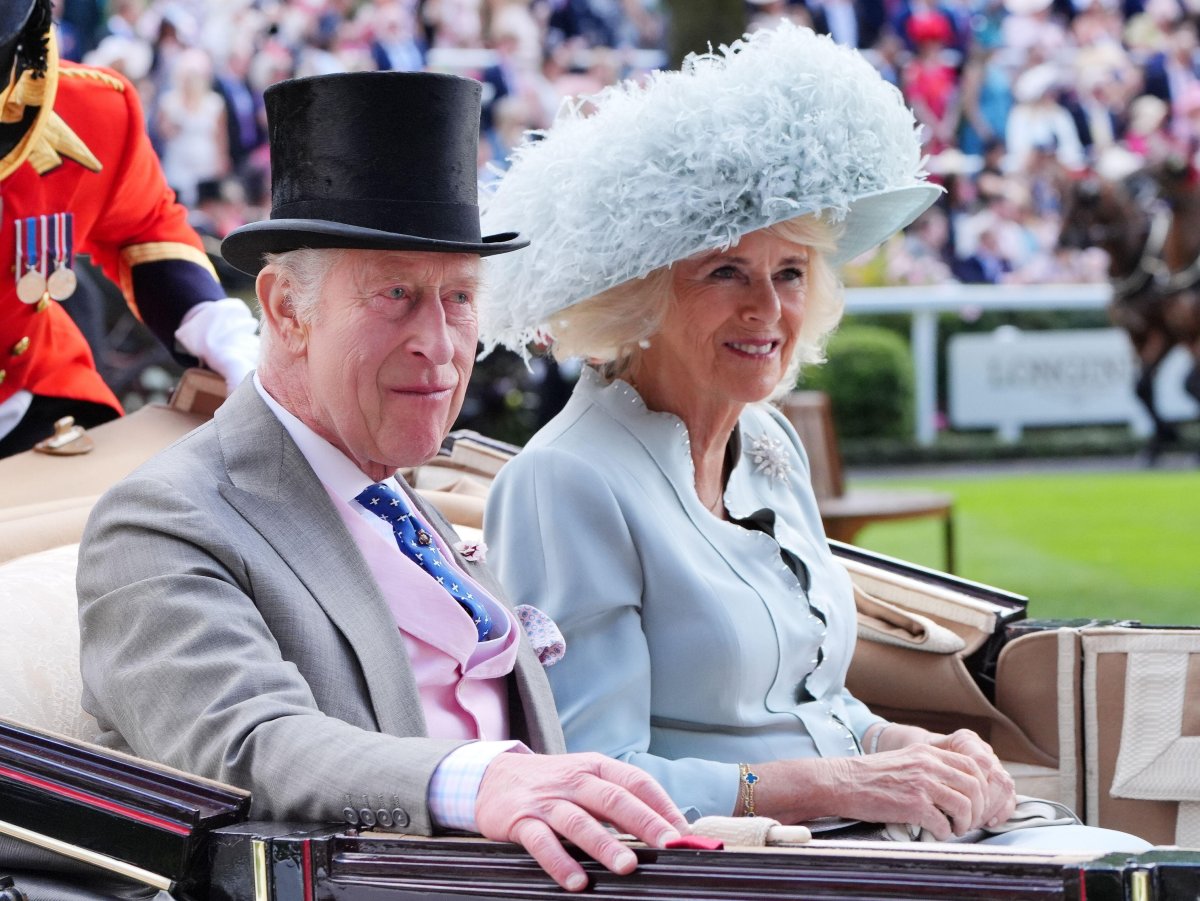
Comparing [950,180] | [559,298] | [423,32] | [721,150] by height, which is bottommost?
[559,298]

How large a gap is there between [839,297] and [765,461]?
299mm

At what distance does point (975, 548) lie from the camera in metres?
8.52

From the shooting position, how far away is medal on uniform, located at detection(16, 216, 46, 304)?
2658 mm

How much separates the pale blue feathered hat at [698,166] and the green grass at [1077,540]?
14.8 feet

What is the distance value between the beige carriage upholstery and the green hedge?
8401mm

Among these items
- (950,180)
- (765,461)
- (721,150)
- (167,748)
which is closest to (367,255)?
(167,748)

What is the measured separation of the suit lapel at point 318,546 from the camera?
64.8 inches

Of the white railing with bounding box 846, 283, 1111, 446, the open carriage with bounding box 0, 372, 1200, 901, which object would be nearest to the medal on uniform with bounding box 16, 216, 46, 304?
the open carriage with bounding box 0, 372, 1200, 901

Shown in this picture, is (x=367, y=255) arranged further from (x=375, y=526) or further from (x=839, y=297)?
(x=839, y=297)

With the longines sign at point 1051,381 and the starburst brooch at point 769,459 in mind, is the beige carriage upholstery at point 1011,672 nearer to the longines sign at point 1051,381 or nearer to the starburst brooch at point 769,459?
the starburst brooch at point 769,459

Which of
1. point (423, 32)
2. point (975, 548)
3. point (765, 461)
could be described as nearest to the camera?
point (765, 461)

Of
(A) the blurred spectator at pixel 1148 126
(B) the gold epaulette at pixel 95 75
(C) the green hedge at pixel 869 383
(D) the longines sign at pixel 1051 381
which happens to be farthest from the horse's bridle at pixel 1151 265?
(B) the gold epaulette at pixel 95 75

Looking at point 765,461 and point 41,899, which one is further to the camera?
point 765,461

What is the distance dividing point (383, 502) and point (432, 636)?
0.17 meters
